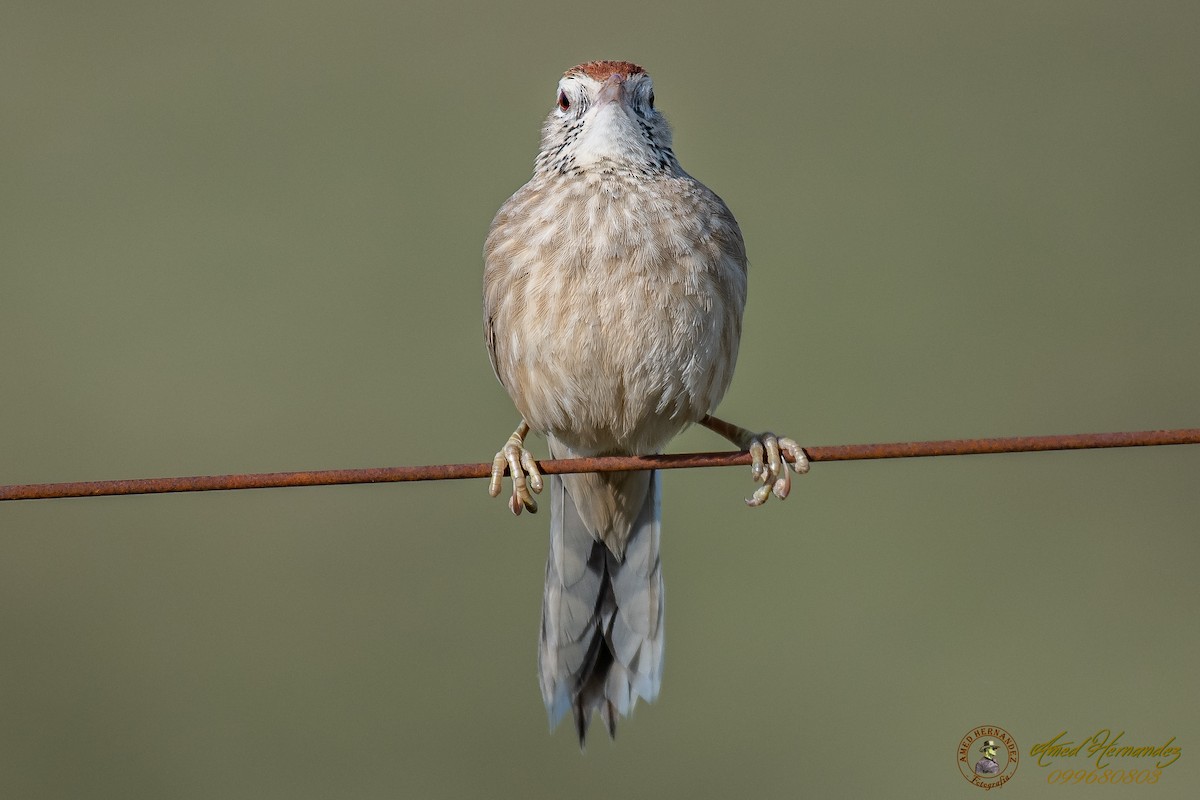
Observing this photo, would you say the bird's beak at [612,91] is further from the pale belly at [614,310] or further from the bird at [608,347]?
the pale belly at [614,310]

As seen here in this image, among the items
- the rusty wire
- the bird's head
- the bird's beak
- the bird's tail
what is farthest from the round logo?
the bird's beak

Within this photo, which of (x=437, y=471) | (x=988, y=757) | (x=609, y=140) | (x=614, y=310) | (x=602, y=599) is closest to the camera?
(x=437, y=471)

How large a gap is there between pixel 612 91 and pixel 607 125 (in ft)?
0.47

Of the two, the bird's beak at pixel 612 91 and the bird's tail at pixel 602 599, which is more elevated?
the bird's beak at pixel 612 91

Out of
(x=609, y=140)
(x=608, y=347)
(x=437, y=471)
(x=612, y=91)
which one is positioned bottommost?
(x=437, y=471)

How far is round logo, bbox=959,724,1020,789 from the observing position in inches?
236

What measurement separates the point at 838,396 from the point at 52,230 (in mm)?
6136

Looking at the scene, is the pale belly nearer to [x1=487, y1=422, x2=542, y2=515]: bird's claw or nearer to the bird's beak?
[x1=487, y1=422, x2=542, y2=515]: bird's claw

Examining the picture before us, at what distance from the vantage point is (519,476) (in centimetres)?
538

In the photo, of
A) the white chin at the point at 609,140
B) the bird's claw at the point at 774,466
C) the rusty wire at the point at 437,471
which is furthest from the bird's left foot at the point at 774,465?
the white chin at the point at 609,140

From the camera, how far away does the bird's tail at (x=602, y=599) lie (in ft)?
18.4

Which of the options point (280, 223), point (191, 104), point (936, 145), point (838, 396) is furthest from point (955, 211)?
point (191, 104)

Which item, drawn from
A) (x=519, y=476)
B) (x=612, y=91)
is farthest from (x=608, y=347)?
(x=612, y=91)

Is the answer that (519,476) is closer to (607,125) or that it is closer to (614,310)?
(614,310)
